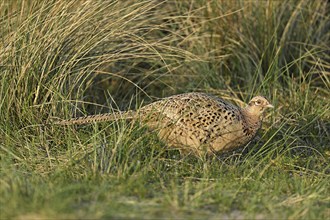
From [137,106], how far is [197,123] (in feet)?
2.01

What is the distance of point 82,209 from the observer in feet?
11.4

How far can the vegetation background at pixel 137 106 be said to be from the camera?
→ 3.72 metres

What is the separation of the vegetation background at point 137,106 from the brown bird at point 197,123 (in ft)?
0.31

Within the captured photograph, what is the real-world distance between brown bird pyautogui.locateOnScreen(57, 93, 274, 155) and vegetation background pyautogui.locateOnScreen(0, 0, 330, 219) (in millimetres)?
96

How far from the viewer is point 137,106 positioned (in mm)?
5293

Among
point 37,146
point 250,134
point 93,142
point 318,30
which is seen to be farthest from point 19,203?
point 318,30

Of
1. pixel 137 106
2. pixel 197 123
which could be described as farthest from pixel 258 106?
pixel 137 106

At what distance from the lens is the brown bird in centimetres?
484

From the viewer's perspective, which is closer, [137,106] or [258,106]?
[258,106]

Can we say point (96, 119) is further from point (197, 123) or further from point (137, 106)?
point (197, 123)

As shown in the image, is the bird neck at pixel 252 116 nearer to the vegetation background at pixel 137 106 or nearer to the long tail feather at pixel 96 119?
the vegetation background at pixel 137 106

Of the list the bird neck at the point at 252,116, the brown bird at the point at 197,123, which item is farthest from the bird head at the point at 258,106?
the brown bird at the point at 197,123

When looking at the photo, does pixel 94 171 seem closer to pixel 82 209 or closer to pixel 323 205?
pixel 82 209

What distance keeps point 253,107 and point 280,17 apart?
1.95m
